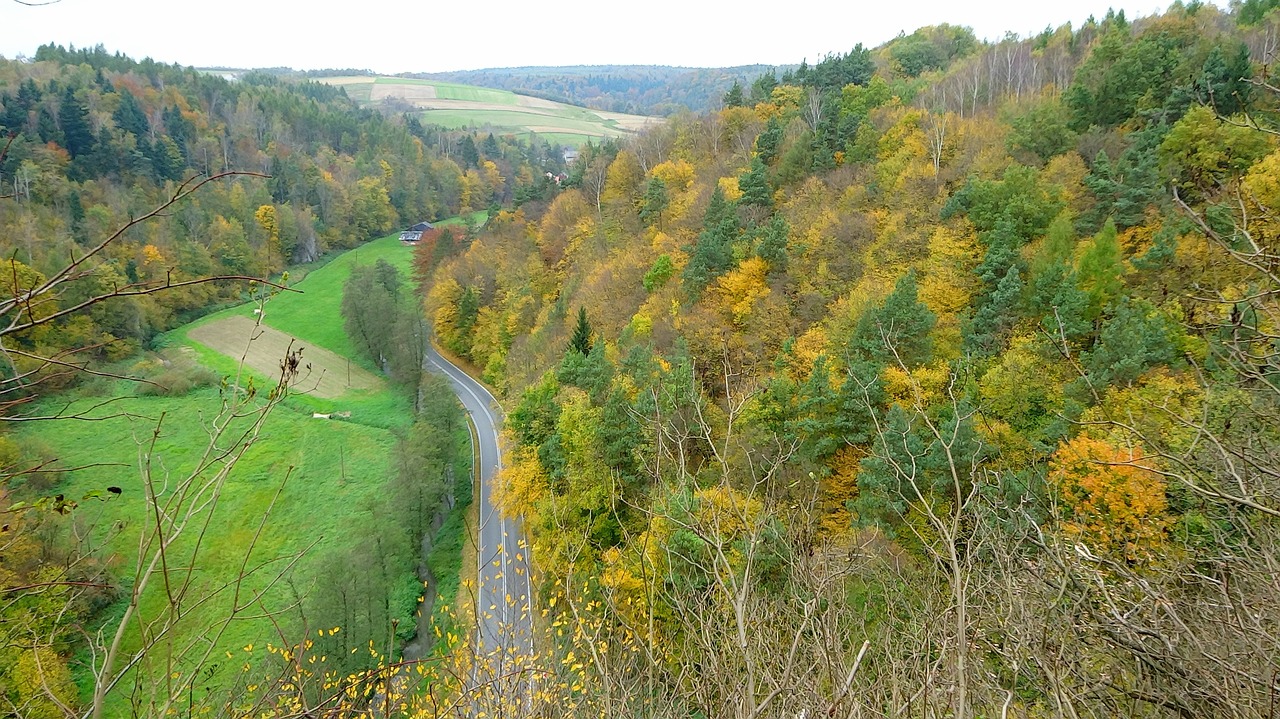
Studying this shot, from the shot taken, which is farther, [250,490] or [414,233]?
[414,233]

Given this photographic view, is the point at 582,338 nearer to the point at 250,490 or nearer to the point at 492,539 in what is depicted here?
the point at 492,539

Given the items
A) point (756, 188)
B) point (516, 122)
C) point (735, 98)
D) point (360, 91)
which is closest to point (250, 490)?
point (756, 188)

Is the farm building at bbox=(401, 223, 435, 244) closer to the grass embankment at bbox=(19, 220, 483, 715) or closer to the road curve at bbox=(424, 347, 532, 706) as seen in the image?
the road curve at bbox=(424, 347, 532, 706)

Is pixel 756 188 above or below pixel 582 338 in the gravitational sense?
above

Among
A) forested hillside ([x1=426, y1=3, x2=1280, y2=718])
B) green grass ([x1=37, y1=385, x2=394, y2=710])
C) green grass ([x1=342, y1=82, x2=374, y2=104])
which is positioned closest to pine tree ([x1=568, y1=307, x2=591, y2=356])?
forested hillside ([x1=426, y1=3, x2=1280, y2=718])

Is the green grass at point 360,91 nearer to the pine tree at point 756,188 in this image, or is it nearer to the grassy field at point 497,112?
the grassy field at point 497,112

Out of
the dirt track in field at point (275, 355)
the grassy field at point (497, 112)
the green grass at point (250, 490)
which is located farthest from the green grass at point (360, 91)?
the green grass at point (250, 490)

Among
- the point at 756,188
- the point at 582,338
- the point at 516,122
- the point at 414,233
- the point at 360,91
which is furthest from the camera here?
the point at 360,91
